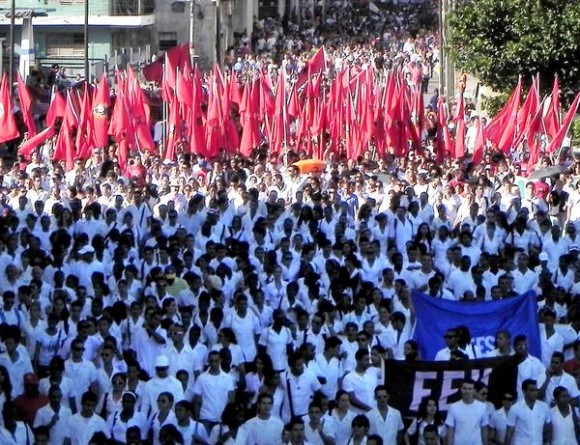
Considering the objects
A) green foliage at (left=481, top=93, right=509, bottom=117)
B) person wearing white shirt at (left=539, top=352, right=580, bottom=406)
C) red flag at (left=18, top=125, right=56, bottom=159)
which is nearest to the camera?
person wearing white shirt at (left=539, top=352, right=580, bottom=406)

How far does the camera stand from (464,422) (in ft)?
53.4

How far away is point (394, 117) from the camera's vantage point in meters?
28.7

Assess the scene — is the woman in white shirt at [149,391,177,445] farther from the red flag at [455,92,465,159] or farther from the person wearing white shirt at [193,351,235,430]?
the red flag at [455,92,465,159]

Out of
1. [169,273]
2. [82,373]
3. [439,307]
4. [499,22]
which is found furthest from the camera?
[499,22]

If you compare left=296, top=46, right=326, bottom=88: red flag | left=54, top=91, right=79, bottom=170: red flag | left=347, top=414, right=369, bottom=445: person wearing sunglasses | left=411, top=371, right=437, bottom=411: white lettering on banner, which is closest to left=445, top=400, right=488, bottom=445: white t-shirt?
left=411, top=371, right=437, bottom=411: white lettering on banner

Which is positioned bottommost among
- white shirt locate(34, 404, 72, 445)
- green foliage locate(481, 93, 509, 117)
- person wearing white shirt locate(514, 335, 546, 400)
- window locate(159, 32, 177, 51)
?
window locate(159, 32, 177, 51)

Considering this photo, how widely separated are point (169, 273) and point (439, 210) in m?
4.40

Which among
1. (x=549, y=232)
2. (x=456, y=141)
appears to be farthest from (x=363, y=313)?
(x=456, y=141)

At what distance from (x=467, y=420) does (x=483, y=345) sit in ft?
7.90

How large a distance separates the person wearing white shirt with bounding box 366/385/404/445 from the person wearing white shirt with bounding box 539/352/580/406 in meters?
1.30

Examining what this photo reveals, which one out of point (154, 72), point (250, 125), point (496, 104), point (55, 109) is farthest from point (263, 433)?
point (154, 72)

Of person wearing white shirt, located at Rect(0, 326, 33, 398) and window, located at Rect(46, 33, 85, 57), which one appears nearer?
person wearing white shirt, located at Rect(0, 326, 33, 398)

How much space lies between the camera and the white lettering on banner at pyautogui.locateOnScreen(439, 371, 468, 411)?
16.4 meters

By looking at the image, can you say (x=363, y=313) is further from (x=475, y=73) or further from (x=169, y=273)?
(x=475, y=73)
